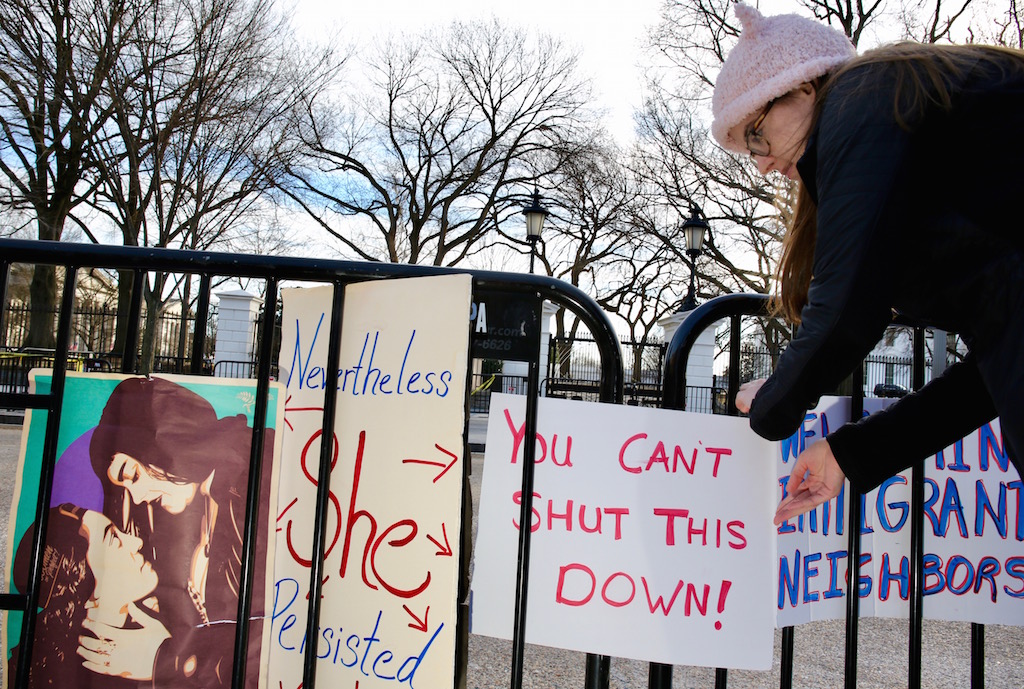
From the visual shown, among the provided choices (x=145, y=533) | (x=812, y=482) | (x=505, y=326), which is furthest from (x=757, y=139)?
(x=145, y=533)

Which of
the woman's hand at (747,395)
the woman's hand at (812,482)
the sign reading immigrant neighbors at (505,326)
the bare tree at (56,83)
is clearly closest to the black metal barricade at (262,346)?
the sign reading immigrant neighbors at (505,326)

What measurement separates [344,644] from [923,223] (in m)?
1.60

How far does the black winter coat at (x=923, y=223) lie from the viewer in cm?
113

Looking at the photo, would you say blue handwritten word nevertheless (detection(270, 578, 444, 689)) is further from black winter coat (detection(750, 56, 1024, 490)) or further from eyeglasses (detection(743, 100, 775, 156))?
eyeglasses (detection(743, 100, 775, 156))

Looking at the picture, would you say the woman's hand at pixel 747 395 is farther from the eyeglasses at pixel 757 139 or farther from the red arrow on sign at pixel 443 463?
the red arrow on sign at pixel 443 463

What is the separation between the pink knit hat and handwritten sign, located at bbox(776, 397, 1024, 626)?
40.8 inches

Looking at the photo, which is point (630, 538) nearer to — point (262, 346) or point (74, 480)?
point (262, 346)

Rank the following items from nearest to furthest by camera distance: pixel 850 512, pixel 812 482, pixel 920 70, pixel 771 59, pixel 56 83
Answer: pixel 920 70 < pixel 771 59 < pixel 812 482 < pixel 850 512 < pixel 56 83

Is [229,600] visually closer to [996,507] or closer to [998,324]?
[998,324]

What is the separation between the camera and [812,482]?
1.79 m

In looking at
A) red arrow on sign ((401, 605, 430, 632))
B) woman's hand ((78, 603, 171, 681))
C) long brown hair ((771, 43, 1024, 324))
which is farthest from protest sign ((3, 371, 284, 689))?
long brown hair ((771, 43, 1024, 324))

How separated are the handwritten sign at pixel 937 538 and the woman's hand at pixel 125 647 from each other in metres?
1.74

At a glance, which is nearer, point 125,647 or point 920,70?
point 920,70

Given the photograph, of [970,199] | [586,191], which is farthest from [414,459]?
[586,191]
